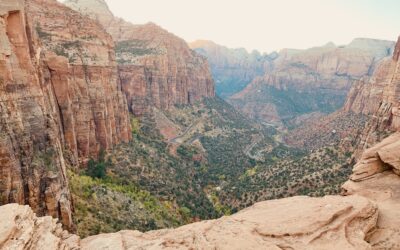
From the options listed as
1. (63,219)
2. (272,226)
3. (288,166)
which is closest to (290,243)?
(272,226)

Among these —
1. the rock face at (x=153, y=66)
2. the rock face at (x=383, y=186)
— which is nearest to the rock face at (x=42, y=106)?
the rock face at (x=383, y=186)

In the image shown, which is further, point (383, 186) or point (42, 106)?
point (42, 106)

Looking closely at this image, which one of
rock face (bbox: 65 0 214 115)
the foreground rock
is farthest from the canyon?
rock face (bbox: 65 0 214 115)

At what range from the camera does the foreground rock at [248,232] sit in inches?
625

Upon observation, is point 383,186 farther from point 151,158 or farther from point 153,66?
point 153,66

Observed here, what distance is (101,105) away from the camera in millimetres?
57688

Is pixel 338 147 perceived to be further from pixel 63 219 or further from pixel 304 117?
pixel 304 117

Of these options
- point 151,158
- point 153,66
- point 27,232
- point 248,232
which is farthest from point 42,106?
point 153,66

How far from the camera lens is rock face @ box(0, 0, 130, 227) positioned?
2866 centimetres

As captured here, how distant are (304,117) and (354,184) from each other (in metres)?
181

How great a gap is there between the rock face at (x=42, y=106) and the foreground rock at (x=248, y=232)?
13.1m

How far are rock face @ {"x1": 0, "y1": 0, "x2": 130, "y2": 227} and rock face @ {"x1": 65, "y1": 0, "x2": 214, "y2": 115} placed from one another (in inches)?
1281

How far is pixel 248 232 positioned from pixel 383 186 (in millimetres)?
10522

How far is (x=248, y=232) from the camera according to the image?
1697 cm
